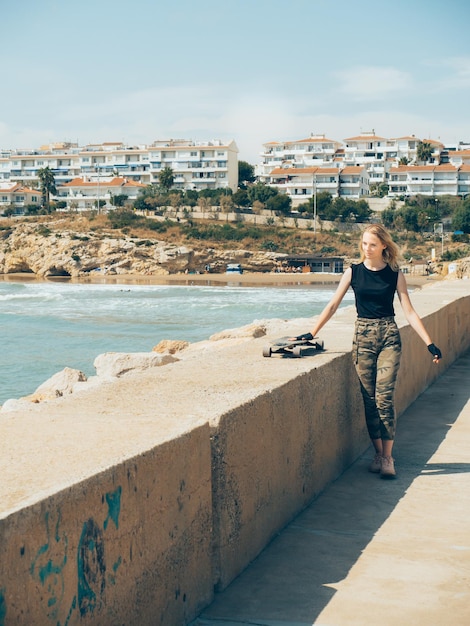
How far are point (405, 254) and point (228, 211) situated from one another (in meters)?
25.3

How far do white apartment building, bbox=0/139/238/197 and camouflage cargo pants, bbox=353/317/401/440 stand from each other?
12431 centimetres

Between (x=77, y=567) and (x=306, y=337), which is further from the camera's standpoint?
(x=306, y=337)

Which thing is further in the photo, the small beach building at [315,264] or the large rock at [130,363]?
the small beach building at [315,264]

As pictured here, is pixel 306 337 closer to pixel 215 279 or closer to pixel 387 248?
pixel 387 248

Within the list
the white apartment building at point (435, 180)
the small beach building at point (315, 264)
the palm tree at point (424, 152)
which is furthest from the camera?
the palm tree at point (424, 152)

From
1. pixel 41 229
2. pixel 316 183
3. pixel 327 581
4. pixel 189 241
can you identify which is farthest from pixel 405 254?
pixel 327 581

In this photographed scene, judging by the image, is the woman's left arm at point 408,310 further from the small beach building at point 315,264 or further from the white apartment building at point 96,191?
the white apartment building at point 96,191

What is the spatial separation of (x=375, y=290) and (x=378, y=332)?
0.24 m

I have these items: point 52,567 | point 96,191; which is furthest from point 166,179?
point 52,567

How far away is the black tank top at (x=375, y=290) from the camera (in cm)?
509

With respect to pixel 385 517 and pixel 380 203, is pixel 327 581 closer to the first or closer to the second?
pixel 385 517

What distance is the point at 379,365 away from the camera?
200 inches

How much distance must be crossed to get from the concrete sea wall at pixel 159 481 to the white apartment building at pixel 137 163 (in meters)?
125

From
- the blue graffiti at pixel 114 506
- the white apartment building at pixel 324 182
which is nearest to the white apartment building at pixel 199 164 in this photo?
the white apartment building at pixel 324 182
